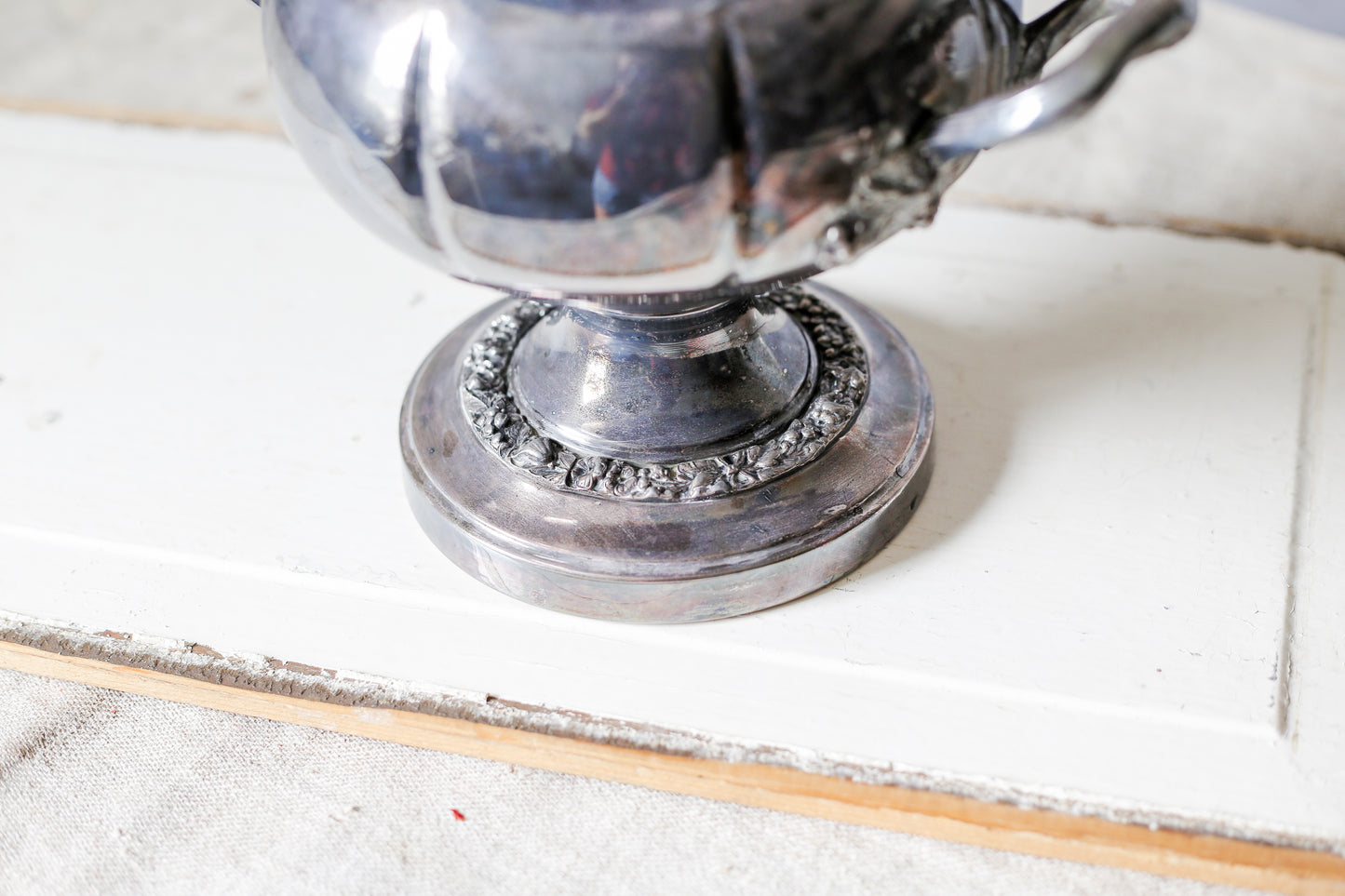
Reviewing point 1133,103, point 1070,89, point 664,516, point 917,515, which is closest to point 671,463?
point 664,516

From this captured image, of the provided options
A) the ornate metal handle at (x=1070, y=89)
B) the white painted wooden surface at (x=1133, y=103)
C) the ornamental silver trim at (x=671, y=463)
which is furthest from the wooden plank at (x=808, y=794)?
the white painted wooden surface at (x=1133, y=103)

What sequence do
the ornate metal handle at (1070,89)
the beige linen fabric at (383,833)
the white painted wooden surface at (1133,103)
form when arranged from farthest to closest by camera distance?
the white painted wooden surface at (1133,103) → the beige linen fabric at (383,833) → the ornate metal handle at (1070,89)

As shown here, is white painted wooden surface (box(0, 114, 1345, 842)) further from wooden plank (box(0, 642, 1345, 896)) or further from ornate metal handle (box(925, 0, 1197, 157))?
ornate metal handle (box(925, 0, 1197, 157))

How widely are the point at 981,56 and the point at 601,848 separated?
43cm

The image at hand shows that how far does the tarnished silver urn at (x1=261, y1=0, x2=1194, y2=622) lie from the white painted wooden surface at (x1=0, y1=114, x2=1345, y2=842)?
49 mm

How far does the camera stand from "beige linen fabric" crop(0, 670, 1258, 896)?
580 mm

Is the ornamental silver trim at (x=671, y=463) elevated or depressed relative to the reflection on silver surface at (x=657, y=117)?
depressed

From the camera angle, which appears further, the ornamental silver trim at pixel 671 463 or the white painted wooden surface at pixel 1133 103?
the white painted wooden surface at pixel 1133 103

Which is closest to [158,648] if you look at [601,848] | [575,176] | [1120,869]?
[601,848]

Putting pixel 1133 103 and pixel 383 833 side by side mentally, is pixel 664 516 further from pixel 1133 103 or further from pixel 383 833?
pixel 1133 103

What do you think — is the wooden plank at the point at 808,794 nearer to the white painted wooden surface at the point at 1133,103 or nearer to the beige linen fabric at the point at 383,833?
the beige linen fabric at the point at 383,833

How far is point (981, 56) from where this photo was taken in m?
0.52

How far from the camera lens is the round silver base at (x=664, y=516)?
2.03 ft

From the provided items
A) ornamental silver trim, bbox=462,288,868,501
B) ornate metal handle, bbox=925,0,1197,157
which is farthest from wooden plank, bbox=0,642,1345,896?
ornate metal handle, bbox=925,0,1197,157
